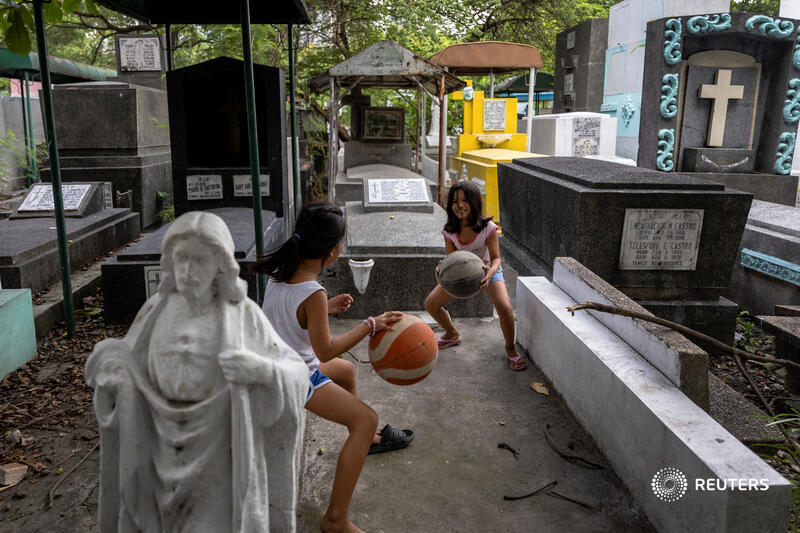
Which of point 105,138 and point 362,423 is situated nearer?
point 362,423

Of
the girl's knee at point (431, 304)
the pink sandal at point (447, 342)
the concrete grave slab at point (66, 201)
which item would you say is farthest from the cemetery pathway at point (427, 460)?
the concrete grave slab at point (66, 201)

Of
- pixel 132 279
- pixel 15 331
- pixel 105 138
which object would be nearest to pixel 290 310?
pixel 15 331

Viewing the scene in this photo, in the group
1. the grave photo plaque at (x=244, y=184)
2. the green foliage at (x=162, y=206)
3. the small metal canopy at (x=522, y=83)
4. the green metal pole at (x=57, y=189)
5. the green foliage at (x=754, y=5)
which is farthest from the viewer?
the small metal canopy at (x=522, y=83)

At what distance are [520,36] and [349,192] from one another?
39.3ft

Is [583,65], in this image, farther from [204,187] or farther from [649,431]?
[649,431]

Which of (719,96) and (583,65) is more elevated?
(583,65)

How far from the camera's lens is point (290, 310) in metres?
2.51

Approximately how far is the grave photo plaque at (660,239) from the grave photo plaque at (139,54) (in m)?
10.2

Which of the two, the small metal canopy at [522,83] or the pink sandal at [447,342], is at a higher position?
the small metal canopy at [522,83]

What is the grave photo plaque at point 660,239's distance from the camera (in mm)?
A: 4707

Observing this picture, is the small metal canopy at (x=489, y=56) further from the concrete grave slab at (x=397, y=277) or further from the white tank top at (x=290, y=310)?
the white tank top at (x=290, y=310)

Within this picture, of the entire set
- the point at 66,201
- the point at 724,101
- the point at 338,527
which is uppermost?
the point at 724,101

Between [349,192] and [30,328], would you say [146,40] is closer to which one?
[349,192]

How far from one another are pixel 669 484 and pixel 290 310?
5.50ft
